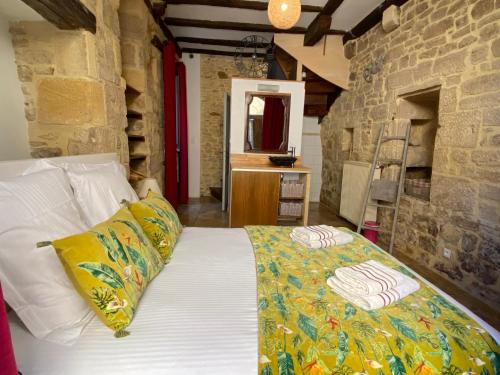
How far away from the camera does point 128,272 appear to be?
0.94m

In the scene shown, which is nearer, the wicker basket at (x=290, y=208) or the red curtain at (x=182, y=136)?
the wicker basket at (x=290, y=208)

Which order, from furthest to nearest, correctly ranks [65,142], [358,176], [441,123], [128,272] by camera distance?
1. [358,176]
2. [441,123]
3. [65,142]
4. [128,272]

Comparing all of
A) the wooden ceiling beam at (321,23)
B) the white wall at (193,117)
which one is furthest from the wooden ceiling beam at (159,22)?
the wooden ceiling beam at (321,23)

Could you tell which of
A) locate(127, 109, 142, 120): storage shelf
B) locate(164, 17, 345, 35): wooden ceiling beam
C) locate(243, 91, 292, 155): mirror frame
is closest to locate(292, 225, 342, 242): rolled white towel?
locate(243, 91, 292, 155): mirror frame

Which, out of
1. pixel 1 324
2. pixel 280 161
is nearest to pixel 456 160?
pixel 280 161

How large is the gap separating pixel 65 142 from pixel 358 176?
3347 mm

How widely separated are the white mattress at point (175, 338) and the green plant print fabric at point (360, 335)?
0.23 ft

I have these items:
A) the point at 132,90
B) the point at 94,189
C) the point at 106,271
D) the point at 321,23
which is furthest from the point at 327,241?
the point at 321,23

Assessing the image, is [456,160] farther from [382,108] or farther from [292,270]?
[292,270]

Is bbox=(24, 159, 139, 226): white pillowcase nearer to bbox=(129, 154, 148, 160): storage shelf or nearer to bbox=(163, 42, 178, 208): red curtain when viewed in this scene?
bbox=(129, 154, 148, 160): storage shelf

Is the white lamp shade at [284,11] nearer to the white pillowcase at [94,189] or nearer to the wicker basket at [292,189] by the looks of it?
the wicker basket at [292,189]

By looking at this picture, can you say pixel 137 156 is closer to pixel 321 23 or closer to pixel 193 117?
pixel 193 117

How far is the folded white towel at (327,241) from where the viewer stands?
5.12 ft

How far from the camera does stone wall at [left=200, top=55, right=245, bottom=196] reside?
5.18 m
